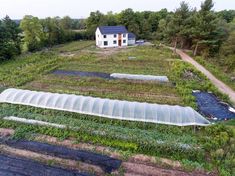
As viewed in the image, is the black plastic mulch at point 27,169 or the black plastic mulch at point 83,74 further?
the black plastic mulch at point 83,74

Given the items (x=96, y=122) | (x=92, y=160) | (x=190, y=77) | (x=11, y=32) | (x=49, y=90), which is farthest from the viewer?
(x=11, y=32)

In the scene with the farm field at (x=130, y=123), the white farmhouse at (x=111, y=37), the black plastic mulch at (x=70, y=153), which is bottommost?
the black plastic mulch at (x=70, y=153)

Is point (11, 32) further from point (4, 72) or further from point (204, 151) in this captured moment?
point (204, 151)

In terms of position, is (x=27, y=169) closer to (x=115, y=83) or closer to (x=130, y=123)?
(x=130, y=123)

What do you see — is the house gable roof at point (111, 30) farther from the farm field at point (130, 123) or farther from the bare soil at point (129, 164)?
the bare soil at point (129, 164)

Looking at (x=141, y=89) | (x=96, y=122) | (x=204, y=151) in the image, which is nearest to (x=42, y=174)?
(x=96, y=122)

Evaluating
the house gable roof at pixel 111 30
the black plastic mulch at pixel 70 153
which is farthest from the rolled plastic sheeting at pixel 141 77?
the house gable roof at pixel 111 30

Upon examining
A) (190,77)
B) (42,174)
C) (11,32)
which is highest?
(11,32)
